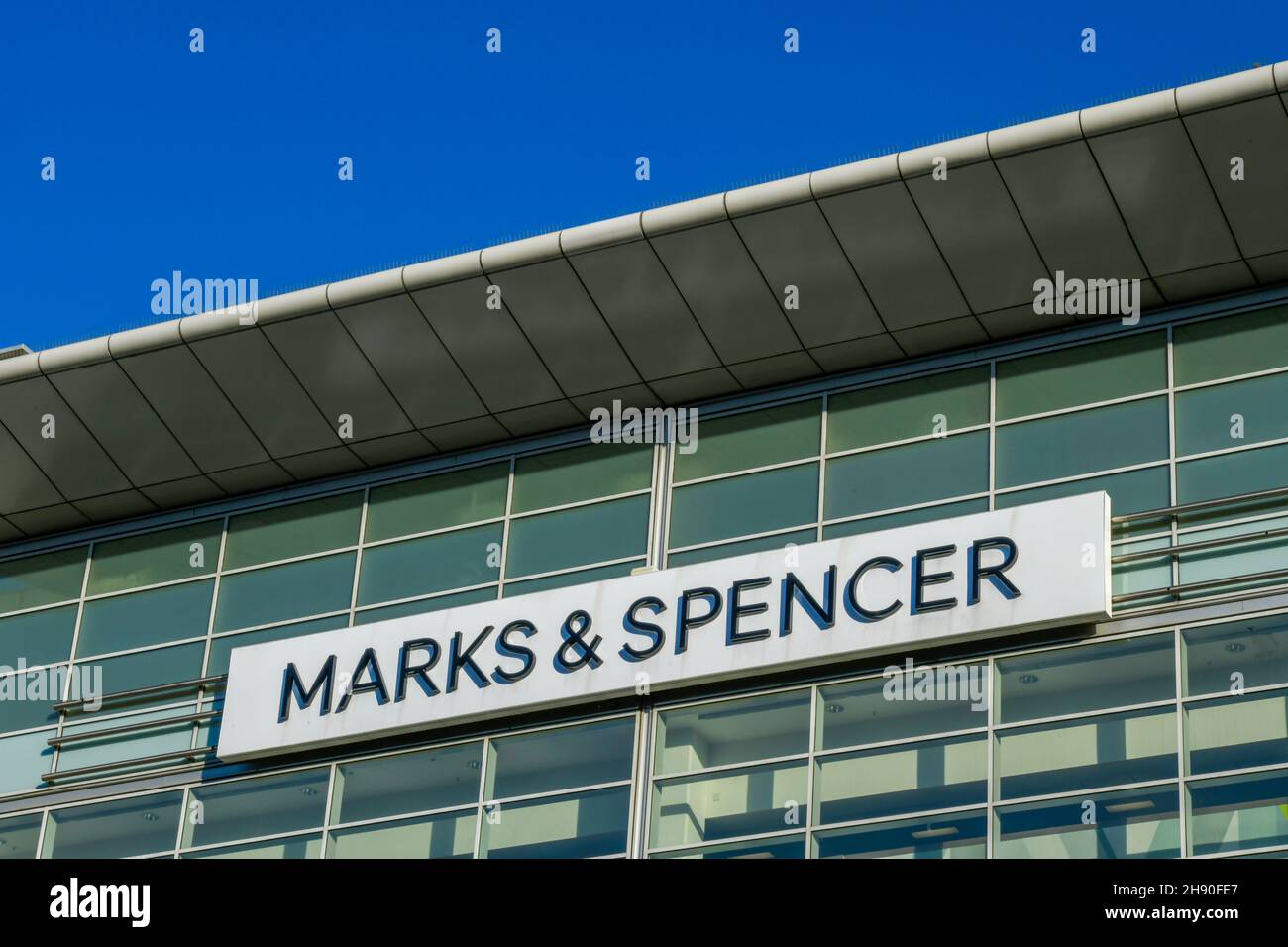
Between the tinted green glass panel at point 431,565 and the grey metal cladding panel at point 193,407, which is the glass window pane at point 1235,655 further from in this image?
the grey metal cladding panel at point 193,407

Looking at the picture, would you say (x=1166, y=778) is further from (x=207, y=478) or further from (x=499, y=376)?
(x=207, y=478)

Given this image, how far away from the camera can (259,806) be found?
2305 centimetres

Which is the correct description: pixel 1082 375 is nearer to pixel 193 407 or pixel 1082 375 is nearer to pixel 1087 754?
pixel 1087 754

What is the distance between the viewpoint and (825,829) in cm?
2025

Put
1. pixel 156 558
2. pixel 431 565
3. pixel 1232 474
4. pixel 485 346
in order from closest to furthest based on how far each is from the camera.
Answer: pixel 1232 474 < pixel 485 346 < pixel 431 565 < pixel 156 558

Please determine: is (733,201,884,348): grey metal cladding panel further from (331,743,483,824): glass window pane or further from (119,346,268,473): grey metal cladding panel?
(119,346,268,473): grey metal cladding panel

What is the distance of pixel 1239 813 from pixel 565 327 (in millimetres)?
8928

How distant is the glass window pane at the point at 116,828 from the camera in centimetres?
2348

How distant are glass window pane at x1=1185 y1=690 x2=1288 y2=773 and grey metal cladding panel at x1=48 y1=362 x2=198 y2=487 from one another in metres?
12.4

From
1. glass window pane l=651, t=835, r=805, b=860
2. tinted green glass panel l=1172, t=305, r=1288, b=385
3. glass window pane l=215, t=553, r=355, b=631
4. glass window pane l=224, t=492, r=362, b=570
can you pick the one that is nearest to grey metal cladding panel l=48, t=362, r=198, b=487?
glass window pane l=224, t=492, r=362, b=570

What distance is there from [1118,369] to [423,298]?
7.48 m

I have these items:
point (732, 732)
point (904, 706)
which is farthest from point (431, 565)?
point (904, 706)
